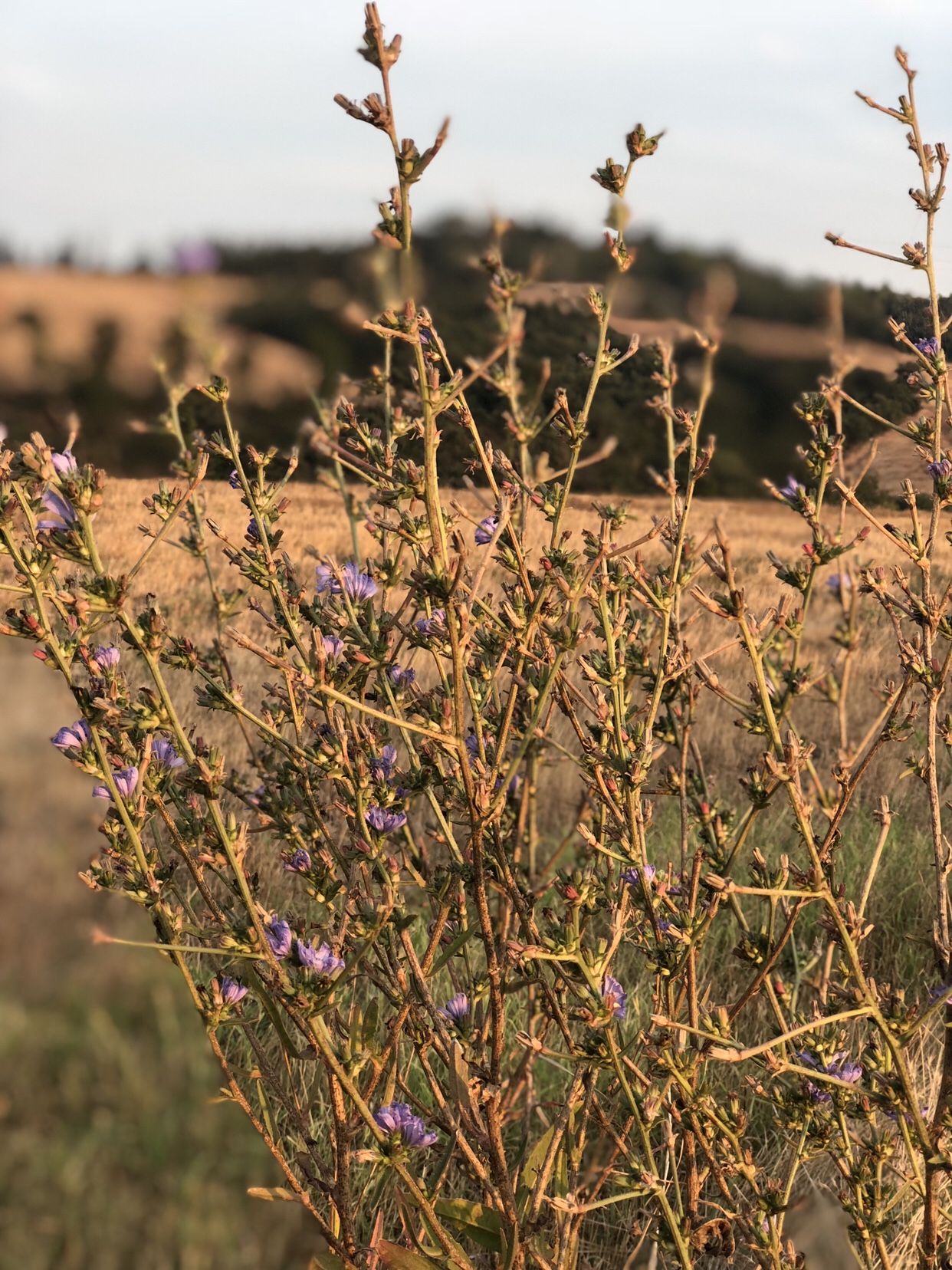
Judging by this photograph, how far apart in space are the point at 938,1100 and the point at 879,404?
184 centimetres

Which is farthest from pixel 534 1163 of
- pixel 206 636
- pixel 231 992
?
pixel 206 636

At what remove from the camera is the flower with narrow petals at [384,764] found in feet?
4.87

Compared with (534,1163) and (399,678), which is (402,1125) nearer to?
(534,1163)

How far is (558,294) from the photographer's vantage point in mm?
3344

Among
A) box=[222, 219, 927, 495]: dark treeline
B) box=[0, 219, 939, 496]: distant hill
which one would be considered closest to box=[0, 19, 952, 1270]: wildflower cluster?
box=[222, 219, 927, 495]: dark treeline

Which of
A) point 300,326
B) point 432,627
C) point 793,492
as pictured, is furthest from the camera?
point 300,326

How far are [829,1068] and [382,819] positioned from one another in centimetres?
74

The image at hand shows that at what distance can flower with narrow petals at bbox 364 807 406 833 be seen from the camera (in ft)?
4.81

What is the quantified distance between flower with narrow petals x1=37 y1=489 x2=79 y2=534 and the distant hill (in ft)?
3.64

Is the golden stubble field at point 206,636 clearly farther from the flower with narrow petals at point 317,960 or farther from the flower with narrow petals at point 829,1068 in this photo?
the flower with narrow petals at point 829,1068

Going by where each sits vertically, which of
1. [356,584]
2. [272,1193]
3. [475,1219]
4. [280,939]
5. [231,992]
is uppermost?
[356,584]

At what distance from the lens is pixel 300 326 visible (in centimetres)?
283

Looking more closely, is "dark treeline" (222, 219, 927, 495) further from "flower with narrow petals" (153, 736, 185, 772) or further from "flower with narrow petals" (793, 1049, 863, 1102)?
"flower with narrow petals" (793, 1049, 863, 1102)

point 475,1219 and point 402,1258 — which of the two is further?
point 475,1219
